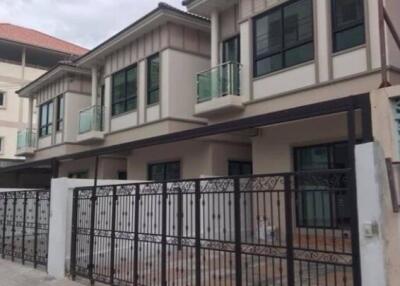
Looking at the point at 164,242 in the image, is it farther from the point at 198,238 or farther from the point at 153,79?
the point at 153,79

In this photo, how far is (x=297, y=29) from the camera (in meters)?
12.3

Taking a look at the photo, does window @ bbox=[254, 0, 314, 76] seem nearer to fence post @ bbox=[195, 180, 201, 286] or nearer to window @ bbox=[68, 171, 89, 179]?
fence post @ bbox=[195, 180, 201, 286]

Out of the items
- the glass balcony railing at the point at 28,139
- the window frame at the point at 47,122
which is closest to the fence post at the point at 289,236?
the window frame at the point at 47,122

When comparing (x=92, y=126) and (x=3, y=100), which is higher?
(x=3, y=100)

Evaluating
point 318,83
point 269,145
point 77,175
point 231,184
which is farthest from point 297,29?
point 77,175

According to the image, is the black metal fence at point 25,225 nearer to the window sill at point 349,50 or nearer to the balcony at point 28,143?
the window sill at point 349,50

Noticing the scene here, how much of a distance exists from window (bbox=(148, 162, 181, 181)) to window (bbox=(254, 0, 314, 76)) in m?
5.10

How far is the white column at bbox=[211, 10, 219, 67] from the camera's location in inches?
579

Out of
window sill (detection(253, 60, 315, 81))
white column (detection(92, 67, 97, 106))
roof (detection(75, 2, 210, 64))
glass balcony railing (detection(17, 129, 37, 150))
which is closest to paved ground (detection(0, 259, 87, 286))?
window sill (detection(253, 60, 315, 81))

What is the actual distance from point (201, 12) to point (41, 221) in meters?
7.80

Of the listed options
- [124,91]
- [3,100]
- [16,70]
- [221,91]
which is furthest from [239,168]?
[3,100]

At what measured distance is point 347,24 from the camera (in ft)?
36.6

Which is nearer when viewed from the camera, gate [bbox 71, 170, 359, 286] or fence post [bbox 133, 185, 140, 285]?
gate [bbox 71, 170, 359, 286]

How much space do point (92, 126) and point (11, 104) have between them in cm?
1943
